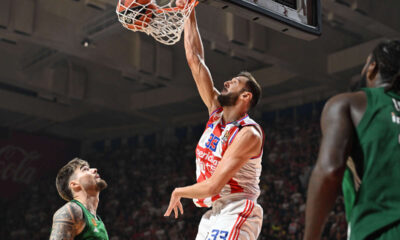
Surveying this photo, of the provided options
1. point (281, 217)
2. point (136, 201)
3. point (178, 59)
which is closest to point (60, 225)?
point (281, 217)

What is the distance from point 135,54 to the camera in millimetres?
13656

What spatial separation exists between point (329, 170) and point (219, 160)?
1.80 meters

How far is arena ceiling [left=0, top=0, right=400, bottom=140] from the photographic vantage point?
1134 cm

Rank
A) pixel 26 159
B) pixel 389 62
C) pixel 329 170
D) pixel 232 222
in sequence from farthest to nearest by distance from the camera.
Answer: pixel 26 159, pixel 232 222, pixel 389 62, pixel 329 170

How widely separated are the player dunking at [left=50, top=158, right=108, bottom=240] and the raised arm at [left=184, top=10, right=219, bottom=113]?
45.6 inches

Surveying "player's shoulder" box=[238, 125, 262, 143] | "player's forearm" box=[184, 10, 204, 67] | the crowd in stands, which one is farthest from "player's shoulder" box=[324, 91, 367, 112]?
the crowd in stands

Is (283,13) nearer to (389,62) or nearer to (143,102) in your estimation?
(389,62)

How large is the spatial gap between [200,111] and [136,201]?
398 centimetres

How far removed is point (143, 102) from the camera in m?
17.2

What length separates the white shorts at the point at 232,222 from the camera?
130 inches

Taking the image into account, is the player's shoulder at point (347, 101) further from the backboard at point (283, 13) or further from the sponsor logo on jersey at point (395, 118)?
the backboard at point (283, 13)

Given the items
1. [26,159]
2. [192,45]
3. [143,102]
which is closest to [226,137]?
[192,45]

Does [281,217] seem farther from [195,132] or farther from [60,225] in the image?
[60,225]

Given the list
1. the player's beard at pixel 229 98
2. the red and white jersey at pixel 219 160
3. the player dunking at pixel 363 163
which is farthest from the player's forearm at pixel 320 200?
the player's beard at pixel 229 98
